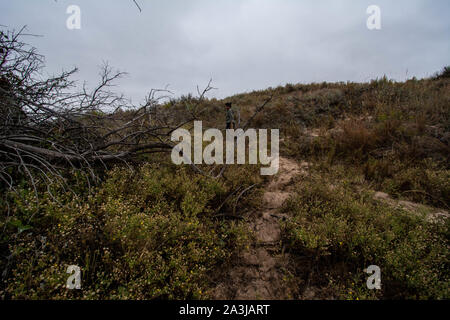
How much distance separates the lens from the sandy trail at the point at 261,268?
204 cm

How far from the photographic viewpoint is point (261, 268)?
7.57ft

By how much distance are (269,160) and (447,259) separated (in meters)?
3.36

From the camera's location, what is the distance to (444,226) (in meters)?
2.61

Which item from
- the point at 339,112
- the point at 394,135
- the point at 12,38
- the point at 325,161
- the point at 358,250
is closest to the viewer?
the point at 358,250

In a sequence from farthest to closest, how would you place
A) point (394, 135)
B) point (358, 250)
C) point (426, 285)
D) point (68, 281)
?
1. point (394, 135)
2. point (358, 250)
3. point (426, 285)
4. point (68, 281)

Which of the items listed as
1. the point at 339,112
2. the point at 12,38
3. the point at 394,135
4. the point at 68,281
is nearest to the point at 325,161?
the point at 394,135
